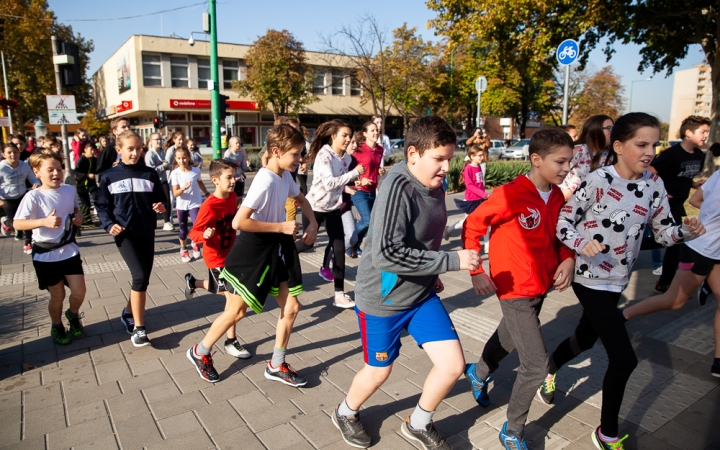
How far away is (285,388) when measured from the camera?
3523mm

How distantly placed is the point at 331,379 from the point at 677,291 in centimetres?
289

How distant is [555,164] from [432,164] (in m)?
0.80

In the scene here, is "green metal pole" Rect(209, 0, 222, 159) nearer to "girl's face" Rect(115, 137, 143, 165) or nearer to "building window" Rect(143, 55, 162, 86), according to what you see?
"girl's face" Rect(115, 137, 143, 165)

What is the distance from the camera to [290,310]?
11.7ft

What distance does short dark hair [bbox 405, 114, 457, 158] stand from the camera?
2.44 metres

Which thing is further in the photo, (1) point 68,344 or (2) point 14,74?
(2) point 14,74

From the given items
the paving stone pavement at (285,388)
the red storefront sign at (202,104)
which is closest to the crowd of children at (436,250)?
the paving stone pavement at (285,388)

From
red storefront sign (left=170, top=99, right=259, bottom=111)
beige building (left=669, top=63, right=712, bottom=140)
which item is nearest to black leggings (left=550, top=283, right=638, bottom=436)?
red storefront sign (left=170, top=99, right=259, bottom=111)

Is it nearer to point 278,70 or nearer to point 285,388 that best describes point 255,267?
point 285,388

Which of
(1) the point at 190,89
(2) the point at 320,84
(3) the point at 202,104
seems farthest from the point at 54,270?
(2) the point at 320,84

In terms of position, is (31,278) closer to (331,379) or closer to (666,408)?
(331,379)

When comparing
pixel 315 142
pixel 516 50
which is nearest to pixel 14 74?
pixel 516 50

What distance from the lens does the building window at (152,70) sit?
39.7 meters

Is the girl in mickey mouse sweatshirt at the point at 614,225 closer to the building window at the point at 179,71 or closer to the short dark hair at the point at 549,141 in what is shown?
the short dark hair at the point at 549,141
